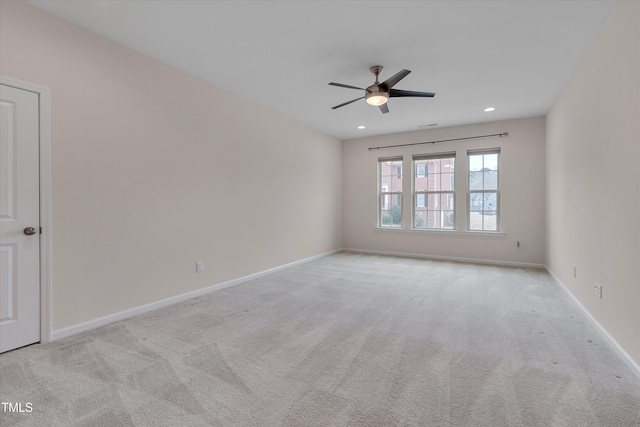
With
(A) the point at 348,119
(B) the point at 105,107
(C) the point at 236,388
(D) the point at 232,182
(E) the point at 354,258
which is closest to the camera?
(C) the point at 236,388

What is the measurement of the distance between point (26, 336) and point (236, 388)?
6.21 feet

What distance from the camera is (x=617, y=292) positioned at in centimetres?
230

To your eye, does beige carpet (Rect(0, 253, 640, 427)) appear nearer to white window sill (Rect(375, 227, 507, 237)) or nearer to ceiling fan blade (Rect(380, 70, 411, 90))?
white window sill (Rect(375, 227, 507, 237))

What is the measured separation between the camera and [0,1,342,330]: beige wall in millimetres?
2516

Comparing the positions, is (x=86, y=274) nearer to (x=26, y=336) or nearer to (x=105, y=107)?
(x=26, y=336)

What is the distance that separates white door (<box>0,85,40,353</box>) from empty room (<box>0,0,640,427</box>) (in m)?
0.01

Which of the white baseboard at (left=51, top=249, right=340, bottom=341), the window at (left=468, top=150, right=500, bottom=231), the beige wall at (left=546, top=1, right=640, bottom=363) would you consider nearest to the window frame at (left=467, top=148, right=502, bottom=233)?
the window at (left=468, top=150, right=500, bottom=231)

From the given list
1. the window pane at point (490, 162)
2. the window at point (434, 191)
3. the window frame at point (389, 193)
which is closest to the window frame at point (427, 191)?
the window at point (434, 191)

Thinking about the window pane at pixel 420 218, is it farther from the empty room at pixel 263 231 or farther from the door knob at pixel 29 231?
the door knob at pixel 29 231

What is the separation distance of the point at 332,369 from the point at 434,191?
496cm

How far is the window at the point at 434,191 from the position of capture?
239 inches

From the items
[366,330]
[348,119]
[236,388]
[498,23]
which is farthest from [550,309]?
[348,119]

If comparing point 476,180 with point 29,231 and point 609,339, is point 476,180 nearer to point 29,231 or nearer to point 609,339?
point 609,339

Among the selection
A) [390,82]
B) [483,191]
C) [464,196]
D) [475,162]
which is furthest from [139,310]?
[475,162]
